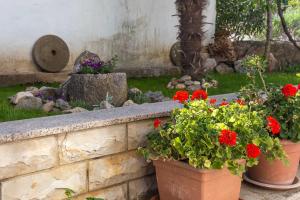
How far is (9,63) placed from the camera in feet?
20.4

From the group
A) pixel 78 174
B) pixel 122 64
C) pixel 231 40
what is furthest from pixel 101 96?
pixel 231 40

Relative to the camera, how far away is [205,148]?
2773 millimetres

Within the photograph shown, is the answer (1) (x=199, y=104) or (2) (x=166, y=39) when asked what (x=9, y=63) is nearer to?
(2) (x=166, y=39)

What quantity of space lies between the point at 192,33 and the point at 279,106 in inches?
110

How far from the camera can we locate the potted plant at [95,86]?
14.4 ft

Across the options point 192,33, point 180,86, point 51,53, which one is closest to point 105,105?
point 180,86

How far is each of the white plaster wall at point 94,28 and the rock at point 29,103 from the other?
2.09 metres

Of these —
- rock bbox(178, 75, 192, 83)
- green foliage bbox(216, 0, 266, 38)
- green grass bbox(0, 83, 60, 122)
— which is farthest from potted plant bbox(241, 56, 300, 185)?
green foliage bbox(216, 0, 266, 38)

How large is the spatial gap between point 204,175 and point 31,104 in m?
2.18

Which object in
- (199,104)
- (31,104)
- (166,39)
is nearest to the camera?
(199,104)

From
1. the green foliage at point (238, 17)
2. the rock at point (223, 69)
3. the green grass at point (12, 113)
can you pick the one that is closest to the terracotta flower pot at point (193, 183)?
the green grass at point (12, 113)

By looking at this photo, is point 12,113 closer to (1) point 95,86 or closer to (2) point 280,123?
(1) point 95,86

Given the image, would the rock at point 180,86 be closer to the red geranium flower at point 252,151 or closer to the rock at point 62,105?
the rock at point 62,105

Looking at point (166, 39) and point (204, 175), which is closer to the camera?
point (204, 175)
